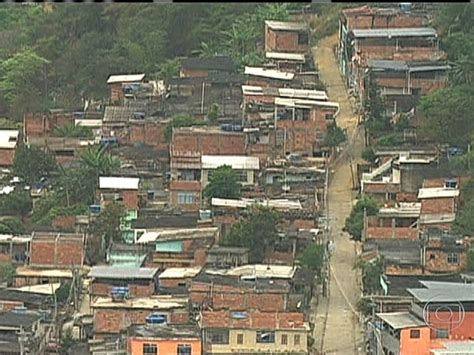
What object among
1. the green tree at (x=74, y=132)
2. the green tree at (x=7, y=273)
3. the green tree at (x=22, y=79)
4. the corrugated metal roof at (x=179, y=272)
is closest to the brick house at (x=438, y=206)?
the corrugated metal roof at (x=179, y=272)

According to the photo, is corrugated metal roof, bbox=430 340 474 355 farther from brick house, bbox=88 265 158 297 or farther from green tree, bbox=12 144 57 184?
green tree, bbox=12 144 57 184

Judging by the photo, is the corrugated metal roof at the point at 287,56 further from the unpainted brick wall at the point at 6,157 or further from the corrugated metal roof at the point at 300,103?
the unpainted brick wall at the point at 6,157

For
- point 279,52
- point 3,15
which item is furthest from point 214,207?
point 3,15

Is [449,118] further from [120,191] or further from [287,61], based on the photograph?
[287,61]

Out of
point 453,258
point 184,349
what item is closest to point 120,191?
point 453,258

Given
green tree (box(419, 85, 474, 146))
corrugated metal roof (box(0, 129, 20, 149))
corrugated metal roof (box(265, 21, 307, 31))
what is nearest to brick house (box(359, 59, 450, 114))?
green tree (box(419, 85, 474, 146))

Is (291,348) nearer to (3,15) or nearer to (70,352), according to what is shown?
(70,352)
